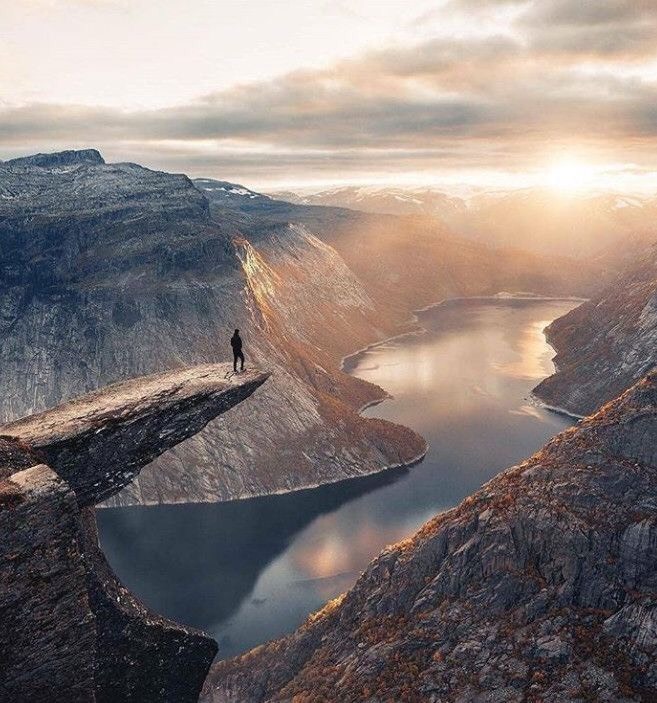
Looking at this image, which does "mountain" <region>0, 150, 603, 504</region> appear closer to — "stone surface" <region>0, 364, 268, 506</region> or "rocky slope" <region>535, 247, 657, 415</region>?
"rocky slope" <region>535, 247, 657, 415</region>

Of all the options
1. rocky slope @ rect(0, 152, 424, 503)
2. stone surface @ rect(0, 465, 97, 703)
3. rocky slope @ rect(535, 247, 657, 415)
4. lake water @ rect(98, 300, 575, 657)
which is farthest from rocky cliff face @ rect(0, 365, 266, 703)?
rocky slope @ rect(535, 247, 657, 415)

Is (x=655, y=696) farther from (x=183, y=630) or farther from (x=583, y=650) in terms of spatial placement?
(x=183, y=630)

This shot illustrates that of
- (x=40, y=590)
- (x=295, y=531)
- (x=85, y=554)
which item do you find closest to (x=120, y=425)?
(x=85, y=554)

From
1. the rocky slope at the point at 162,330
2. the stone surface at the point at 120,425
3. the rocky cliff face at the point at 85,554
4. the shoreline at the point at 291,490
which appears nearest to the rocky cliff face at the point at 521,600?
the rocky cliff face at the point at 85,554

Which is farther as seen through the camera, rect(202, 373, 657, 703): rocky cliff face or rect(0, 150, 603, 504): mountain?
rect(0, 150, 603, 504): mountain

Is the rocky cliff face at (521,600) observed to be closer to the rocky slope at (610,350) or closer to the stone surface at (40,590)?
the stone surface at (40,590)

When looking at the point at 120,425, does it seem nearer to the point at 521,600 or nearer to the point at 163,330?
the point at 521,600
